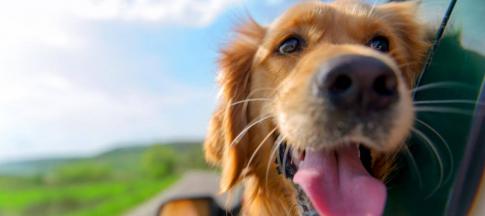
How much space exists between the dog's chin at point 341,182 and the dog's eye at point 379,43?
2.28 feet

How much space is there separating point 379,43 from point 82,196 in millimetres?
2351

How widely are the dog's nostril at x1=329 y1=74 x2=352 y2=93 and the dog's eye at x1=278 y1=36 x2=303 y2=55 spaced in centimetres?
99

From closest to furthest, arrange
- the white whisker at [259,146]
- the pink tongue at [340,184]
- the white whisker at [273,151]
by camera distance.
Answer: the pink tongue at [340,184] < the white whisker at [273,151] < the white whisker at [259,146]

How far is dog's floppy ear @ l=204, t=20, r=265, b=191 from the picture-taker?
140 inches

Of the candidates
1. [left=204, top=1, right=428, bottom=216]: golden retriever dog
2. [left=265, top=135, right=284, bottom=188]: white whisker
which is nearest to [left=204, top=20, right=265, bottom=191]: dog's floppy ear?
[left=204, top=1, right=428, bottom=216]: golden retriever dog

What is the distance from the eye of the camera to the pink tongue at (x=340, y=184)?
96.3 inches

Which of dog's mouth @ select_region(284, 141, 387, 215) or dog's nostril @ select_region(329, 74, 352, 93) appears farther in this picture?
dog's mouth @ select_region(284, 141, 387, 215)

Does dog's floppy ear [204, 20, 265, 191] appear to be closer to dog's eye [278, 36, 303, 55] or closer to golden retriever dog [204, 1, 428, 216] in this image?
golden retriever dog [204, 1, 428, 216]

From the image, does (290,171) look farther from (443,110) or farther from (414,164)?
(443,110)

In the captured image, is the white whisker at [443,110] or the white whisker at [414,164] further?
the white whisker at [414,164]

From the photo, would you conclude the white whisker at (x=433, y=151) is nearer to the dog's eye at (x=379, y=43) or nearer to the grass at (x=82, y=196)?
the dog's eye at (x=379, y=43)

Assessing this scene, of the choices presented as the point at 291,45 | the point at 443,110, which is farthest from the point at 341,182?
the point at 291,45

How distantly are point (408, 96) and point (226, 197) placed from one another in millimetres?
1890

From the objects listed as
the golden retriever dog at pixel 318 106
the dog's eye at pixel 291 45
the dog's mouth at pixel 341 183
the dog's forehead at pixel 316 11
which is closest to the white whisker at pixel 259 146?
the golden retriever dog at pixel 318 106
